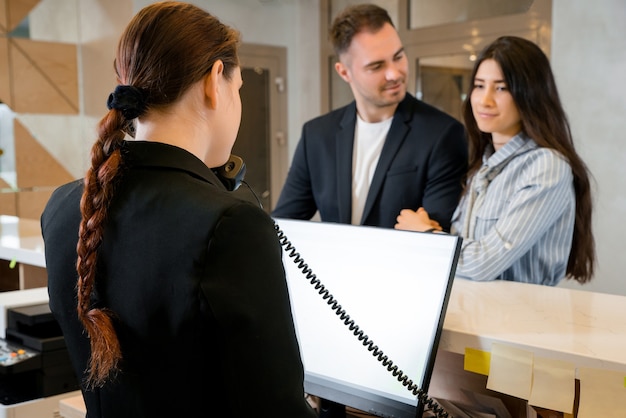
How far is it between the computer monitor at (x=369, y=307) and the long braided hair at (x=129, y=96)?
0.46 meters

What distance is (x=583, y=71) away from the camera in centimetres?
408

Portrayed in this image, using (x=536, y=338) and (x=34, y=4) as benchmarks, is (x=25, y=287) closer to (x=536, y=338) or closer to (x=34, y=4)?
(x=536, y=338)

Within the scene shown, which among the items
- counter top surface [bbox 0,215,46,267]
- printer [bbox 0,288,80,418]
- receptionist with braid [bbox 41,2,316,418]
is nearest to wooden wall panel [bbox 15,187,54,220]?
counter top surface [bbox 0,215,46,267]

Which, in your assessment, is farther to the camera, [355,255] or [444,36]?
[444,36]

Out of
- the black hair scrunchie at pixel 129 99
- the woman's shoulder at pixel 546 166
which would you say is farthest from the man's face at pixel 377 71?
the black hair scrunchie at pixel 129 99

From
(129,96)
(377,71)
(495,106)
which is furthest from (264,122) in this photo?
(129,96)

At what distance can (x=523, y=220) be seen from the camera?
175 cm

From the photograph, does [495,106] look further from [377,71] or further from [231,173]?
[231,173]

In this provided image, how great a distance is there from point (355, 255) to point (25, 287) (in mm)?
1807

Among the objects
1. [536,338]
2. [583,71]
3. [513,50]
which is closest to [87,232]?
[536,338]

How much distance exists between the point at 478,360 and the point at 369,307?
22cm

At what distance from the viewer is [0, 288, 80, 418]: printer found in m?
1.80

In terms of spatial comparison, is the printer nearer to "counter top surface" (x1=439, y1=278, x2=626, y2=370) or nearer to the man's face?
"counter top surface" (x1=439, y1=278, x2=626, y2=370)

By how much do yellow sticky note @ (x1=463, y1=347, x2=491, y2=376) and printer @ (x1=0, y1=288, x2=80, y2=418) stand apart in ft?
3.89
